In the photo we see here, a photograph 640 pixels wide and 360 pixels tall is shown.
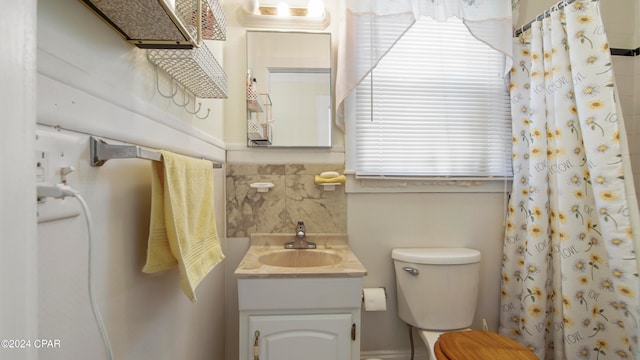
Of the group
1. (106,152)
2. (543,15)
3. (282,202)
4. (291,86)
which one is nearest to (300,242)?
(282,202)

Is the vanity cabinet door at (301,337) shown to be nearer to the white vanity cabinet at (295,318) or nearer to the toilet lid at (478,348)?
the white vanity cabinet at (295,318)

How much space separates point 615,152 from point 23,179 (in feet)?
5.73

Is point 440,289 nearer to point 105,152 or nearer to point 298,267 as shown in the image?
point 298,267

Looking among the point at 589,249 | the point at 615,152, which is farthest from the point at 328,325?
the point at 615,152

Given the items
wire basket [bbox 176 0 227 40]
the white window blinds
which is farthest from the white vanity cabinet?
wire basket [bbox 176 0 227 40]

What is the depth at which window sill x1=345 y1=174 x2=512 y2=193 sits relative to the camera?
1.59m

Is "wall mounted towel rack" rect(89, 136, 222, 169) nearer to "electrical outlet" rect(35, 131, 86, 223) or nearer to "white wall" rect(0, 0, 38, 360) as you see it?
"electrical outlet" rect(35, 131, 86, 223)

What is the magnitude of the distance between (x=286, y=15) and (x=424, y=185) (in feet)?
4.02

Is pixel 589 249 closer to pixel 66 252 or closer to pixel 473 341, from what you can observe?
pixel 473 341

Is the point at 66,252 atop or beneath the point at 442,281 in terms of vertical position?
atop

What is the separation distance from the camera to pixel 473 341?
1.18 metres

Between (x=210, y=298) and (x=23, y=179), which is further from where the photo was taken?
(x=210, y=298)

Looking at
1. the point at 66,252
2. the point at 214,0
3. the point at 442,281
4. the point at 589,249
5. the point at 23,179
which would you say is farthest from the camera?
the point at 442,281

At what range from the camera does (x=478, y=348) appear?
44.5 inches
